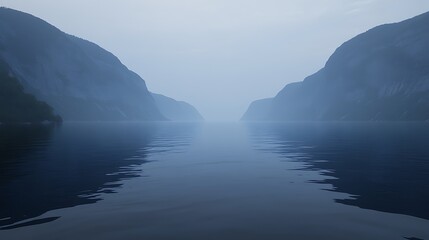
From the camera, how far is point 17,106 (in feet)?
436

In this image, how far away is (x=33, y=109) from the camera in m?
138

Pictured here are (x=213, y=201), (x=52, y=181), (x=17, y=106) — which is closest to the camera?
(x=213, y=201)

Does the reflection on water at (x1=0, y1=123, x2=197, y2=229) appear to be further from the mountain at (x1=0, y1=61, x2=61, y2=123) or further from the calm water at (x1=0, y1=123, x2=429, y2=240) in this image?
the mountain at (x1=0, y1=61, x2=61, y2=123)

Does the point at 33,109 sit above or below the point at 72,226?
above

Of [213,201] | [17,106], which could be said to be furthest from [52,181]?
[17,106]

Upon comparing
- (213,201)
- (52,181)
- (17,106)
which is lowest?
(213,201)

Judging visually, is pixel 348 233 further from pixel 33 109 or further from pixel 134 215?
pixel 33 109

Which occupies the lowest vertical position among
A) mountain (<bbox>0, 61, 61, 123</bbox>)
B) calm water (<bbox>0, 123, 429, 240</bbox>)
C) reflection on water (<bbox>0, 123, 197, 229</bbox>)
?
calm water (<bbox>0, 123, 429, 240</bbox>)

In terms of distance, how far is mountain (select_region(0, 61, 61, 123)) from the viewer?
126m

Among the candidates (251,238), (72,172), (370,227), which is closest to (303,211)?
(370,227)

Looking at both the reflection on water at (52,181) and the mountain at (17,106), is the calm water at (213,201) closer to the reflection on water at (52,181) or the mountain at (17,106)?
the reflection on water at (52,181)

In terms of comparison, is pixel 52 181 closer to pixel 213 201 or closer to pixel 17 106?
pixel 213 201

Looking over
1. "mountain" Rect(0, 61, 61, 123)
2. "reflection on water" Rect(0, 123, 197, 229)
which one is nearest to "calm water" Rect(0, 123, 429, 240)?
"reflection on water" Rect(0, 123, 197, 229)

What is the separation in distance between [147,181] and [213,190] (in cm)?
Answer: 469
